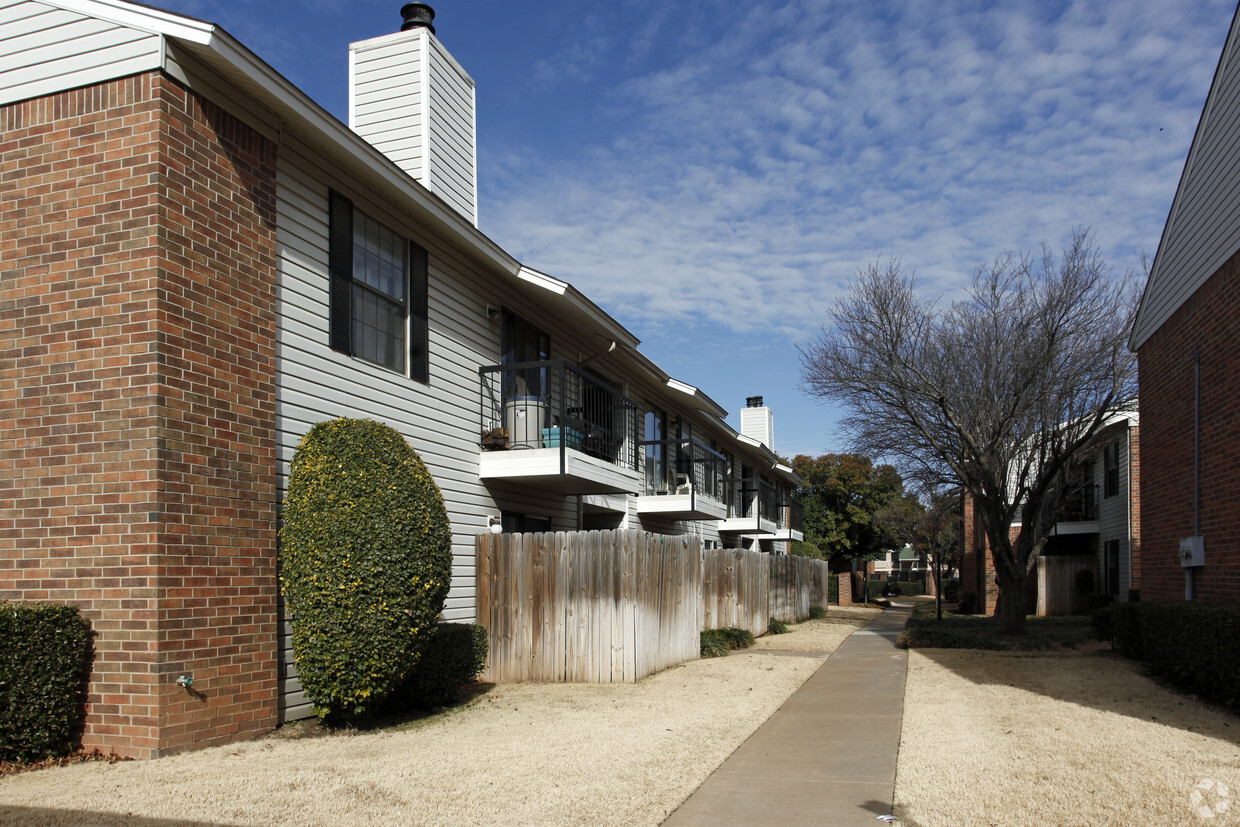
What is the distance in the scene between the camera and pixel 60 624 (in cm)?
694

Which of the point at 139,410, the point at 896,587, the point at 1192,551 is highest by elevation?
the point at 139,410

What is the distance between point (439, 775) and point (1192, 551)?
34.5 ft

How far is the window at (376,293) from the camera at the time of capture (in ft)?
32.1

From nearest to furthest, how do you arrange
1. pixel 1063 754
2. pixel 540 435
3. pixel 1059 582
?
pixel 1063 754, pixel 540 435, pixel 1059 582

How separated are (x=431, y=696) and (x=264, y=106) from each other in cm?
598

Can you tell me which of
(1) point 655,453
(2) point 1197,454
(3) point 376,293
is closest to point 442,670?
(3) point 376,293

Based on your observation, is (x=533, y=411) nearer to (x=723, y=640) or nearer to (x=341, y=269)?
(x=341, y=269)

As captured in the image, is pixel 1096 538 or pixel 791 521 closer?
pixel 1096 538

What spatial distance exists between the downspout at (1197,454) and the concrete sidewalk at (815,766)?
4326 mm

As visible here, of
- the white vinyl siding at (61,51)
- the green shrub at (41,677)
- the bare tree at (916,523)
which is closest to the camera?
the green shrub at (41,677)

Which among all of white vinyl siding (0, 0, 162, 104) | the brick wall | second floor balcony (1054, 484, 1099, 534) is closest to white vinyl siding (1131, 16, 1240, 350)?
the brick wall

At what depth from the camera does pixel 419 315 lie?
1124cm

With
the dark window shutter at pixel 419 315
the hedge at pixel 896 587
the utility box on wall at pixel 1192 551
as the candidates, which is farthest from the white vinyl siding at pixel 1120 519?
the hedge at pixel 896 587

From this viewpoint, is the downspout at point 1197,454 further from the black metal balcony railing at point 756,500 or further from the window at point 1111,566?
the window at point 1111,566
